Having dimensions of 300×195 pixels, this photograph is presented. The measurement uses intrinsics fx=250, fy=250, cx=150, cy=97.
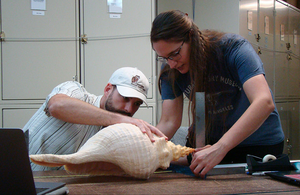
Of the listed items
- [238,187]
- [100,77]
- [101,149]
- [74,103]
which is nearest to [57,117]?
[74,103]

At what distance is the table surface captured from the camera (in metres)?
0.53

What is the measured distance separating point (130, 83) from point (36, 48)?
3.69ft

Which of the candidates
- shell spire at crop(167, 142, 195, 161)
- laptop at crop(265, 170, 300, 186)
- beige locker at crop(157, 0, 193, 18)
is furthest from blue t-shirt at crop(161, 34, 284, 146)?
beige locker at crop(157, 0, 193, 18)

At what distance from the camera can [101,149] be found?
0.62 meters

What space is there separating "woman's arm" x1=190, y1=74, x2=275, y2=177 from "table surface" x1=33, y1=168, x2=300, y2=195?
4 centimetres

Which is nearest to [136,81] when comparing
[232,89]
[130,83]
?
→ [130,83]

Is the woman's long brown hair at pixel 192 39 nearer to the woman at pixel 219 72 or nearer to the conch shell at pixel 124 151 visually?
the woman at pixel 219 72

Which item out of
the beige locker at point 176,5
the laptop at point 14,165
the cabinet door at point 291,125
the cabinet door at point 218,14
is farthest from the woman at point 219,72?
the cabinet door at point 291,125

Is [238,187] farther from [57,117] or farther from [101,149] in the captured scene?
[57,117]

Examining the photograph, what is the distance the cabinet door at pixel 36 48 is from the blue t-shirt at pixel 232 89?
124 centimetres

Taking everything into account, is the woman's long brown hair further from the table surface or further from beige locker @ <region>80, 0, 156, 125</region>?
beige locker @ <region>80, 0, 156, 125</region>

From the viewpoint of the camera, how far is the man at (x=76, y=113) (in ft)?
3.18

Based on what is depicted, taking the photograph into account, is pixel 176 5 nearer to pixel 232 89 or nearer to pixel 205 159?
pixel 232 89

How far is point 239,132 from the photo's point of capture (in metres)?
0.71
